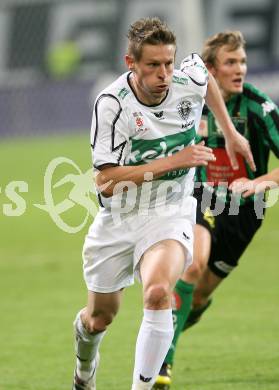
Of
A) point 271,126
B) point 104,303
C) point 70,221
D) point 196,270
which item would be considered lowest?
point 70,221

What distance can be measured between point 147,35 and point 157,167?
737mm

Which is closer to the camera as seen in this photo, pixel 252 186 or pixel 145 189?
pixel 145 189

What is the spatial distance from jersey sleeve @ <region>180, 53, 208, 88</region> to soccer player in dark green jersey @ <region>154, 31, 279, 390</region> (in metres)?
0.91

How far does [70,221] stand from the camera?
16.7 metres

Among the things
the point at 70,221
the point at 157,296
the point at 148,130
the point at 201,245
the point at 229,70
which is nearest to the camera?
the point at 157,296

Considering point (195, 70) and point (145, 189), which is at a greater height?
point (195, 70)

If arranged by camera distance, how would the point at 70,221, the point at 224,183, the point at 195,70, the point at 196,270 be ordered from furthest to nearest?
the point at 70,221, the point at 224,183, the point at 196,270, the point at 195,70

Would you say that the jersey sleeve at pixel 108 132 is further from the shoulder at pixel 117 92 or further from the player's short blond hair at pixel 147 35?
the player's short blond hair at pixel 147 35

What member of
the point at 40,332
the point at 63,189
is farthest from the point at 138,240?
the point at 63,189

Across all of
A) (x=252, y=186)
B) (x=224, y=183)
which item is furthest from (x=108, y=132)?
(x=224, y=183)

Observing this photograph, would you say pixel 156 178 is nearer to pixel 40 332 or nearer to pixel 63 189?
pixel 40 332

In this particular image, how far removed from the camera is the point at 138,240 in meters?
6.41

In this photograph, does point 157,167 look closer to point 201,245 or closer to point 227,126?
point 227,126

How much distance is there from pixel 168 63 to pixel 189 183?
0.91 meters
